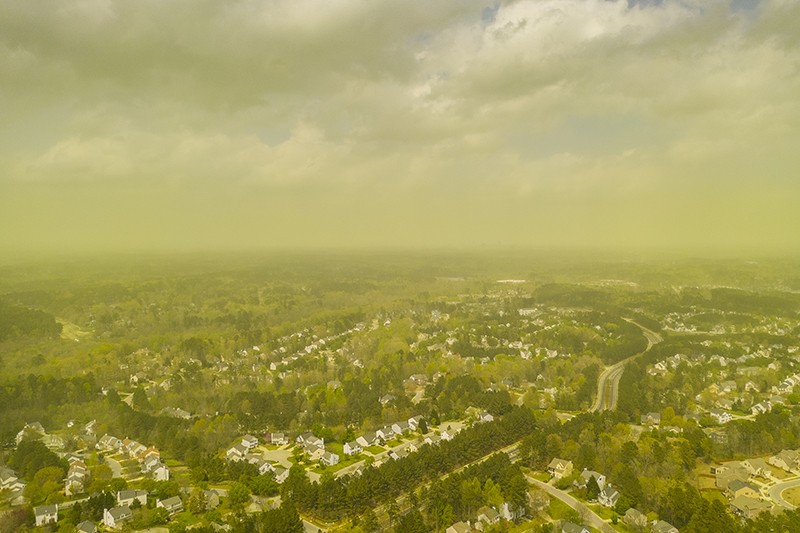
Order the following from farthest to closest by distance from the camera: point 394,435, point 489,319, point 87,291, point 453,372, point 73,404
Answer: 1. point 87,291
2. point 489,319
3. point 453,372
4. point 73,404
5. point 394,435

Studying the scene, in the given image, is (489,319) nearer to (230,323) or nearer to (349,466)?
(230,323)

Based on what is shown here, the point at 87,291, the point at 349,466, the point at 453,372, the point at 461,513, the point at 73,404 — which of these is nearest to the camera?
the point at 461,513

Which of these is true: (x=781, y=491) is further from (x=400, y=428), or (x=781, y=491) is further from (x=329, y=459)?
(x=329, y=459)

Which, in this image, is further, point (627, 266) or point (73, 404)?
point (627, 266)

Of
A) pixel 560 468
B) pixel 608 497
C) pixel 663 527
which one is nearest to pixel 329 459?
pixel 560 468

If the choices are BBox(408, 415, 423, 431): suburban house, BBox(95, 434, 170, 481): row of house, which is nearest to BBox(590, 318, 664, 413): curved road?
BBox(408, 415, 423, 431): suburban house

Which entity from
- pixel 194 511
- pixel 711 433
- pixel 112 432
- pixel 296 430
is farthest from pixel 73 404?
pixel 711 433

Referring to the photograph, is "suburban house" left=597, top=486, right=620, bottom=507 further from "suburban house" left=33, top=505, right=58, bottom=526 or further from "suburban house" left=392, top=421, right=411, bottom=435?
"suburban house" left=33, top=505, right=58, bottom=526
